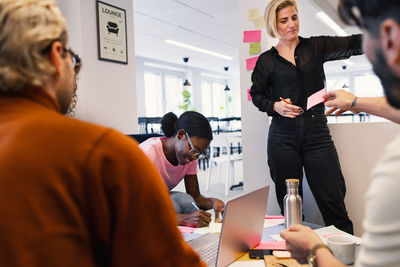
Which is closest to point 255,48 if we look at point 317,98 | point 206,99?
point 317,98

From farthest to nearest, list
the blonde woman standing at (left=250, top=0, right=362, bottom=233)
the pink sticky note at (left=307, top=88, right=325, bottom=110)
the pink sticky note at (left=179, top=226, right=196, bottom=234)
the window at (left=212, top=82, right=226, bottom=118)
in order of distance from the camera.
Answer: the window at (left=212, top=82, right=226, bottom=118)
the blonde woman standing at (left=250, top=0, right=362, bottom=233)
the pink sticky note at (left=307, top=88, right=325, bottom=110)
the pink sticky note at (left=179, top=226, right=196, bottom=234)

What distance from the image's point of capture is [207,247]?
1.08m

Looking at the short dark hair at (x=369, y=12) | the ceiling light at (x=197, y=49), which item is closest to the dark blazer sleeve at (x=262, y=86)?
the short dark hair at (x=369, y=12)

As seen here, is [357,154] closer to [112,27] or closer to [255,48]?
[255,48]

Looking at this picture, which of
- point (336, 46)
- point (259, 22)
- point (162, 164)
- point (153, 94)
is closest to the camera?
point (162, 164)

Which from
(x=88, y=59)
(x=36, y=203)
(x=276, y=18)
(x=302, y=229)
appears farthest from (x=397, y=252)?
(x=88, y=59)


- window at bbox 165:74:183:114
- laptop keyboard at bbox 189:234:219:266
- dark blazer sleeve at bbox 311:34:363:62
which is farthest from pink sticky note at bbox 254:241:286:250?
window at bbox 165:74:183:114

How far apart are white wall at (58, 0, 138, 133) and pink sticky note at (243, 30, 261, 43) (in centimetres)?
113

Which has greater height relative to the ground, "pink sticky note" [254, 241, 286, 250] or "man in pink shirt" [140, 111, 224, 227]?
"man in pink shirt" [140, 111, 224, 227]

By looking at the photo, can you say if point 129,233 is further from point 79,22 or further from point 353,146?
point 79,22

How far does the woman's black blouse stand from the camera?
72.8 inches

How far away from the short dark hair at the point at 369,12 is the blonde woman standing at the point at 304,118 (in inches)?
46.7

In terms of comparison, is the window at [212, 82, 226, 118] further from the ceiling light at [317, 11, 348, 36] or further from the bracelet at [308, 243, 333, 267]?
the bracelet at [308, 243, 333, 267]

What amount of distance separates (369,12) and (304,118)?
1.32 m
